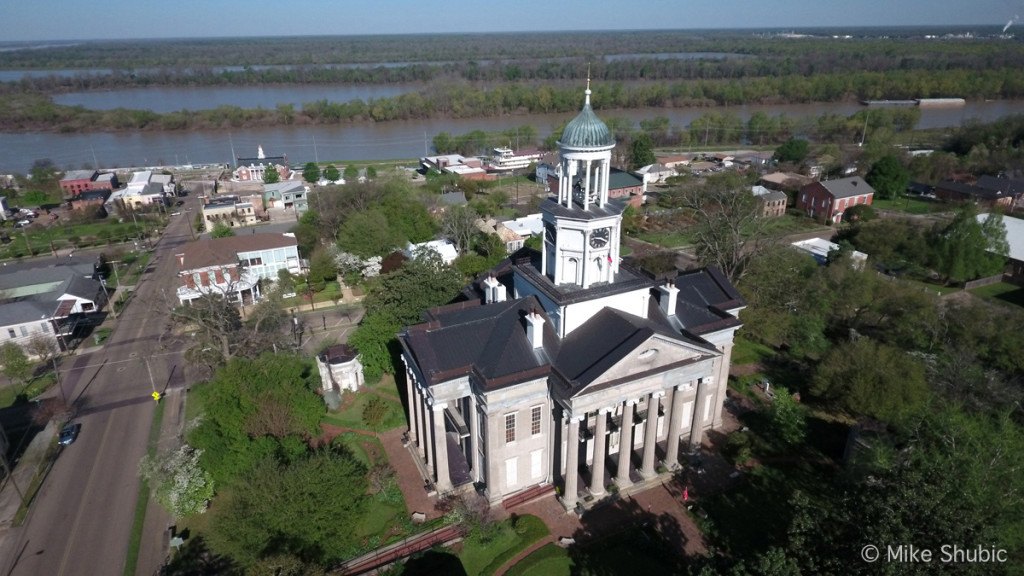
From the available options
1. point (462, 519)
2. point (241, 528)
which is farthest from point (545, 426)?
point (241, 528)

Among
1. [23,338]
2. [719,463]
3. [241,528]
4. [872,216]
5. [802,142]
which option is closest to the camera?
[241,528]

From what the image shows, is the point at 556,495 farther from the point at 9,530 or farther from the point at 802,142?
the point at 802,142

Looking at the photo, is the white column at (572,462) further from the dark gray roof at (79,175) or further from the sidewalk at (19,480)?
the dark gray roof at (79,175)

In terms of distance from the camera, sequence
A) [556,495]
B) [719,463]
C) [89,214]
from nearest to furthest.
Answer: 1. [556,495]
2. [719,463]
3. [89,214]

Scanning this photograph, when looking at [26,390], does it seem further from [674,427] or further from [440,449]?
[674,427]

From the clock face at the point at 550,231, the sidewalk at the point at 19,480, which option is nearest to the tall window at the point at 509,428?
the clock face at the point at 550,231

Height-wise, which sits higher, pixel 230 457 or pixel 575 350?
pixel 575 350

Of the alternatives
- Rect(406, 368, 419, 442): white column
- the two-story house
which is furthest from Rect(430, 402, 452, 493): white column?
the two-story house
